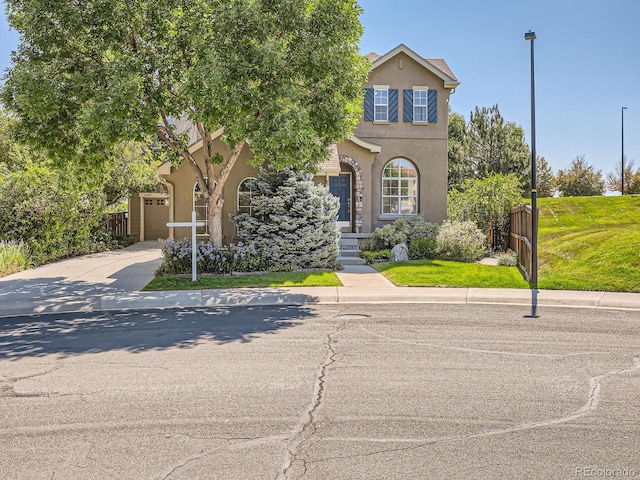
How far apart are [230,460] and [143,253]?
63.6 ft

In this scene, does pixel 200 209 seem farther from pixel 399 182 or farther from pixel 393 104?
pixel 393 104

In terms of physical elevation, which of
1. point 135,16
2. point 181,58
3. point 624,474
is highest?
point 135,16

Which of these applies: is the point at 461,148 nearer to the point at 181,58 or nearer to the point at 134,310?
the point at 181,58

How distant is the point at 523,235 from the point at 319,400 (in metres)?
13.3

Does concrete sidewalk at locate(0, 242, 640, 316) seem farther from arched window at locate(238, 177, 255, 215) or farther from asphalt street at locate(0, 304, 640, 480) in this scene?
arched window at locate(238, 177, 255, 215)

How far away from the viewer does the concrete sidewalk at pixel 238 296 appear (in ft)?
39.0

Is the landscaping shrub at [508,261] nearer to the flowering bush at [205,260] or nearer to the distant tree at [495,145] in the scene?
the flowering bush at [205,260]

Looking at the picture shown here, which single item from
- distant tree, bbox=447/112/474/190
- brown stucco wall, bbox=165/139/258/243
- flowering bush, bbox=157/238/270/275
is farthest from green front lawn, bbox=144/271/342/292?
distant tree, bbox=447/112/474/190

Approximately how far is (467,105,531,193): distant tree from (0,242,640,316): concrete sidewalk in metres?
29.7

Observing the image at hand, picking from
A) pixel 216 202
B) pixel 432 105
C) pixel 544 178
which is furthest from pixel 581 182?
pixel 216 202

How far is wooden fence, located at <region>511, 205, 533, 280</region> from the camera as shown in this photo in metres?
15.9

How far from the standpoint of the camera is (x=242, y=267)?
53.1ft

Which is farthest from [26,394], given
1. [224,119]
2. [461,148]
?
[461,148]

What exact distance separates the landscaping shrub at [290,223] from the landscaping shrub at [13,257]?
6.53 meters
